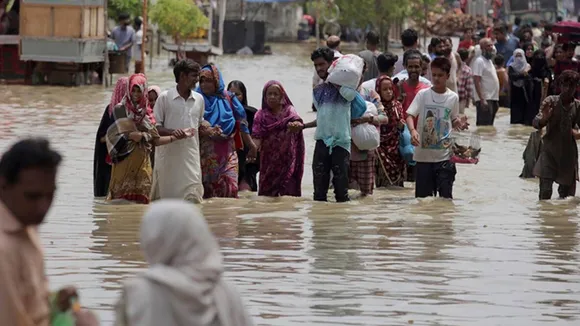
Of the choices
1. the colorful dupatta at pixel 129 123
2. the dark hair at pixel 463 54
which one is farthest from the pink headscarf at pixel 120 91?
the dark hair at pixel 463 54

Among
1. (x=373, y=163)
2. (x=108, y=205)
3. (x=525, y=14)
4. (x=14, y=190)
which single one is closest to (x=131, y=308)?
(x=14, y=190)

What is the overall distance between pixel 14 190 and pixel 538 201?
9.19 meters

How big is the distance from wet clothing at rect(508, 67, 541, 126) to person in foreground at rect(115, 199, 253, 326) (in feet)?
60.0

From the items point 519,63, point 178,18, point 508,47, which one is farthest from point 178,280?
point 178,18

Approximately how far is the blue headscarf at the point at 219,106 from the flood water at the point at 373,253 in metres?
0.61

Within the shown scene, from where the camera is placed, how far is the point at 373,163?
1299 centimetres

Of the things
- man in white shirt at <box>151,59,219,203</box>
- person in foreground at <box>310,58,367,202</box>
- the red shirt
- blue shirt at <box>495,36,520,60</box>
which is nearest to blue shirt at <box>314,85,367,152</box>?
person in foreground at <box>310,58,367,202</box>

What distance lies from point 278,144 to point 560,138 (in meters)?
2.19

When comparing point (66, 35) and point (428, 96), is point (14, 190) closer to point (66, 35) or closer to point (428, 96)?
point (428, 96)

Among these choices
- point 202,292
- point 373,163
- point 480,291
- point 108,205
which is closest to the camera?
point 202,292

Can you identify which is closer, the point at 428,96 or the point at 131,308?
the point at 131,308

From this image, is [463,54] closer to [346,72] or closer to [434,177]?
[434,177]

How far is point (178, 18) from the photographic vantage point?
1436 inches

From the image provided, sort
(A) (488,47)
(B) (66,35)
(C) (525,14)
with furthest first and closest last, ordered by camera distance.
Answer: (C) (525,14) < (B) (66,35) < (A) (488,47)
